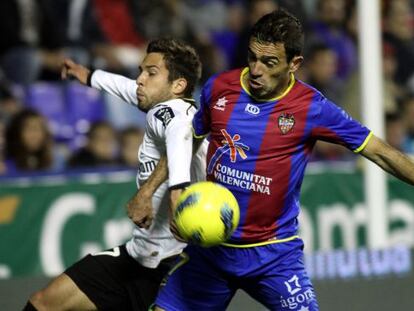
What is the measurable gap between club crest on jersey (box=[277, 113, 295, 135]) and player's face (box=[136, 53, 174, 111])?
2.48 ft

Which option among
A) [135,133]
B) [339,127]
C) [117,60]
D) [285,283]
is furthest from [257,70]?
[117,60]

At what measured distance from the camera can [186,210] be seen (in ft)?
15.6

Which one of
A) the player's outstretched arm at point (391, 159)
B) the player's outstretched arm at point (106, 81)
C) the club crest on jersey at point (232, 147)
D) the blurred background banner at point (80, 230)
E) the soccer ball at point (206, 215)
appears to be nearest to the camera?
the soccer ball at point (206, 215)

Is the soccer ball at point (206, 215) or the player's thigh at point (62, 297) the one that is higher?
the soccer ball at point (206, 215)

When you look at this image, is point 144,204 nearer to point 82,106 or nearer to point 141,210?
point 141,210

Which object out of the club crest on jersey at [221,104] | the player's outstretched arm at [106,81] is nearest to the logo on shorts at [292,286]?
the club crest on jersey at [221,104]

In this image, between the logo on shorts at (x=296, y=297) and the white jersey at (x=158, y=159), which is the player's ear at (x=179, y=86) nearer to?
the white jersey at (x=158, y=159)

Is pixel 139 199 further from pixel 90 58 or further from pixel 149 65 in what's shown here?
pixel 90 58

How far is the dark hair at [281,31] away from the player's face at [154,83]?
710 mm

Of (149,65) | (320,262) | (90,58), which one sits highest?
(149,65)

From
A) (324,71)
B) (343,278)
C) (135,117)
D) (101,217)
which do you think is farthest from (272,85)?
(324,71)

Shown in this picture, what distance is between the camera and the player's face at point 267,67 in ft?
16.4

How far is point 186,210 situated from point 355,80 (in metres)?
7.41

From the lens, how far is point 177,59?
18.5 ft
